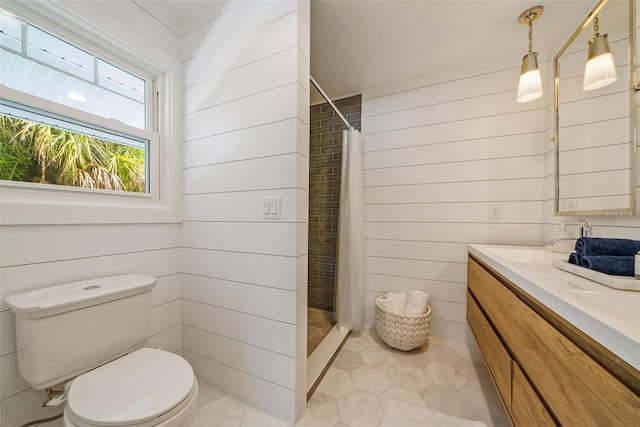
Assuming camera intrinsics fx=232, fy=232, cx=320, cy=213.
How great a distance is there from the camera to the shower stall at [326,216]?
191 cm

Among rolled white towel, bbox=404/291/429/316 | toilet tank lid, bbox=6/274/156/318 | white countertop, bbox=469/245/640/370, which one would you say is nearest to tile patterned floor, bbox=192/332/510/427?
rolled white towel, bbox=404/291/429/316

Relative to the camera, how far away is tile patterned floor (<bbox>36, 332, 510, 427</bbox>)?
46.6 inches

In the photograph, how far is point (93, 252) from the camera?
1.15 m

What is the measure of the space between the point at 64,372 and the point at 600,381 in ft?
5.44

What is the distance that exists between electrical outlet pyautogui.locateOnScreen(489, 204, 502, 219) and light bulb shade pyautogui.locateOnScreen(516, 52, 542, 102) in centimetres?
73

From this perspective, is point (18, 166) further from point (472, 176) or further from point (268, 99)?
point (472, 176)

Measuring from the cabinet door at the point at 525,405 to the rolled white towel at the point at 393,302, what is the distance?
94cm

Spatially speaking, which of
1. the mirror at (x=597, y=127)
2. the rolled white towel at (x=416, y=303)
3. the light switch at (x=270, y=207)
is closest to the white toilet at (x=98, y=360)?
the light switch at (x=270, y=207)

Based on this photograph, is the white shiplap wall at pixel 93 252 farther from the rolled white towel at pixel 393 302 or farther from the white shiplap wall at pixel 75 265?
the rolled white towel at pixel 393 302

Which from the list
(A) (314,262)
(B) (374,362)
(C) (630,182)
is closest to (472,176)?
(C) (630,182)

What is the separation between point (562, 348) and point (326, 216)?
65.4 inches

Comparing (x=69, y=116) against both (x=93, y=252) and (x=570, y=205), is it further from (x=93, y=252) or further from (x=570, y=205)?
(x=570, y=205)

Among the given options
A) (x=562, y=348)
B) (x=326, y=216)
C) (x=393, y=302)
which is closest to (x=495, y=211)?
(x=393, y=302)

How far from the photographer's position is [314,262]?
80.4 inches
